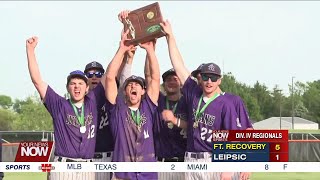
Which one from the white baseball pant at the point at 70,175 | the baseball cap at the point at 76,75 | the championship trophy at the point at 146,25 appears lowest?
the white baseball pant at the point at 70,175

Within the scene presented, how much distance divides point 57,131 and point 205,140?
181cm

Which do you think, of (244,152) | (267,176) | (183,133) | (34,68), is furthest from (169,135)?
(267,176)

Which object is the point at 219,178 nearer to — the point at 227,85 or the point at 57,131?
the point at 57,131

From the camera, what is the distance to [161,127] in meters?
7.30

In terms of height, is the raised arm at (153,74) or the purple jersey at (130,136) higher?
the raised arm at (153,74)

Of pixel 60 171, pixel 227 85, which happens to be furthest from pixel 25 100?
pixel 60 171

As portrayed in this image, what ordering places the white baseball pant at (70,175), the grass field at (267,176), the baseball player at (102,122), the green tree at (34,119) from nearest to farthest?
1. the white baseball pant at (70,175)
2. the baseball player at (102,122)
3. the grass field at (267,176)
4. the green tree at (34,119)

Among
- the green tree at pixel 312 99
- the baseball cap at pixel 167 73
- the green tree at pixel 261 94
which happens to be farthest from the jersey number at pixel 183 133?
the green tree at pixel 312 99

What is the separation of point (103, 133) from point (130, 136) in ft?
2.06

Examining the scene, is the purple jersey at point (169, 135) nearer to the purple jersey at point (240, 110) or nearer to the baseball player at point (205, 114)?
the baseball player at point (205, 114)

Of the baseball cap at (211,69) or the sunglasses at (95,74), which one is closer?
the baseball cap at (211,69)

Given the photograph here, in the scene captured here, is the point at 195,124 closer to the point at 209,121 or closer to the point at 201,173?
the point at 209,121

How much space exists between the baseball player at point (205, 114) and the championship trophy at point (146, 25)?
0.33 feet

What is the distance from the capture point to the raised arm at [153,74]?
701 cm
